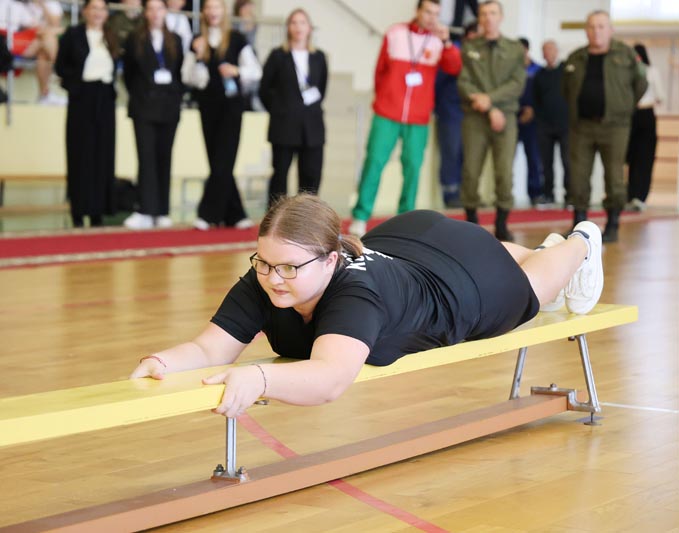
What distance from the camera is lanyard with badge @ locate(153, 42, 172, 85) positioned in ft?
28.8

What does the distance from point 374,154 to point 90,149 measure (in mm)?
2048

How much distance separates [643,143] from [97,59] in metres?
5.82

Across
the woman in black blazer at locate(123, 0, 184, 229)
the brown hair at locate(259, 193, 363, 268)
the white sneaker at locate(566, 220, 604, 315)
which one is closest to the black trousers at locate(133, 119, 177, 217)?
the woman in black blazer at locate(123, 0, 184, 229)

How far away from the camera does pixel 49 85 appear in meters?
10.7

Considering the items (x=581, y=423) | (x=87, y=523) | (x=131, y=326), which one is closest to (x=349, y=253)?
(x=87, y=523)

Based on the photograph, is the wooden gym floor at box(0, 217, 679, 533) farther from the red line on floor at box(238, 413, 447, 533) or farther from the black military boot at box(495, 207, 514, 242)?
the black military boot at box(495, 207, 514, 242)

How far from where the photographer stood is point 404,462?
310 cm


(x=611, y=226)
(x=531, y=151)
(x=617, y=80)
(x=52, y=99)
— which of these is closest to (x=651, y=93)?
(x=531, y=151)

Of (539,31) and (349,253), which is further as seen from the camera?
(539,31)

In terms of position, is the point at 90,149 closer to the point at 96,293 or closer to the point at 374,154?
the point at 374,154

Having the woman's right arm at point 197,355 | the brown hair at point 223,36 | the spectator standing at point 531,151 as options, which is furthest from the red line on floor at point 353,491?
the spectator standing at point 531,151

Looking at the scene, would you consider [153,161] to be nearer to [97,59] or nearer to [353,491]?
[97,59]

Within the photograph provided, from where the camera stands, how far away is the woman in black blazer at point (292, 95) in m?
8.86

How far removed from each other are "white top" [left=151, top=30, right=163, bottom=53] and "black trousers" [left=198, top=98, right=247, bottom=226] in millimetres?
535
